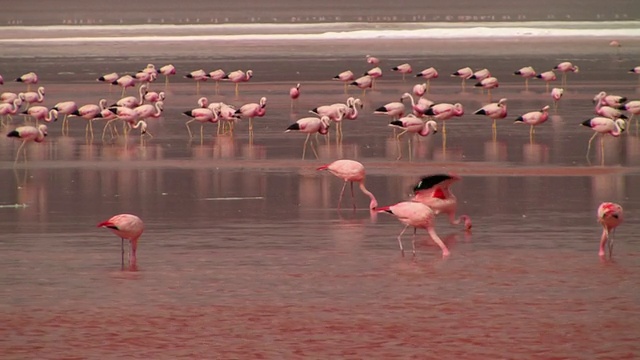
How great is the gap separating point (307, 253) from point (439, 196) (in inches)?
77.0

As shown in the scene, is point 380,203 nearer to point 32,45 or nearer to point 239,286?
point 239,286

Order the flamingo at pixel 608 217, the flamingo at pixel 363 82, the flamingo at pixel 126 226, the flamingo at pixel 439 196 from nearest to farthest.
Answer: the flamingo at pixel 126 226, the flamingo at pixel 608 217, the flamingo at pixel 439 196, the flamingo at pixel 363 82

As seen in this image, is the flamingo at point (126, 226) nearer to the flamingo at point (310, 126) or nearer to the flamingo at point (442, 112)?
the flamingo at point (310, 126)

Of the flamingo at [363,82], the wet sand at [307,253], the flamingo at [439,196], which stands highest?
the flamingo at [363,82]

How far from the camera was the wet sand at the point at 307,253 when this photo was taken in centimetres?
949

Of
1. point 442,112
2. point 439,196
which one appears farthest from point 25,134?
point 439,196

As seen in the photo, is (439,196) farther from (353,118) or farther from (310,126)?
(353,118)

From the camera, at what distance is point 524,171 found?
17844 millimetres

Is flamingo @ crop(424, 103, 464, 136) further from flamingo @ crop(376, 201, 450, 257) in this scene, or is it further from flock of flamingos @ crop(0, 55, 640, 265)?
flamingo @ crop(376, 201, 450, 257)

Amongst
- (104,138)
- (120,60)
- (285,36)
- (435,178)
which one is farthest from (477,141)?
(285,36)

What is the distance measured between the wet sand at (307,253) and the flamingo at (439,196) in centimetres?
21

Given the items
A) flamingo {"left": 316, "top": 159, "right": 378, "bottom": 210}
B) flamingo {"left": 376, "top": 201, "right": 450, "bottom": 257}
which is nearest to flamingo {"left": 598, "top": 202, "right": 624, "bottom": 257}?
flamingo {"left": 376, "top": 201, "right": 450, "bottom": 257}

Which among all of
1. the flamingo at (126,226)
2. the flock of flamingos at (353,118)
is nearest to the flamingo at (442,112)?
the flock of flamingos at (353,118)

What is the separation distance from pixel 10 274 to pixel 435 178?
14.2 ft
